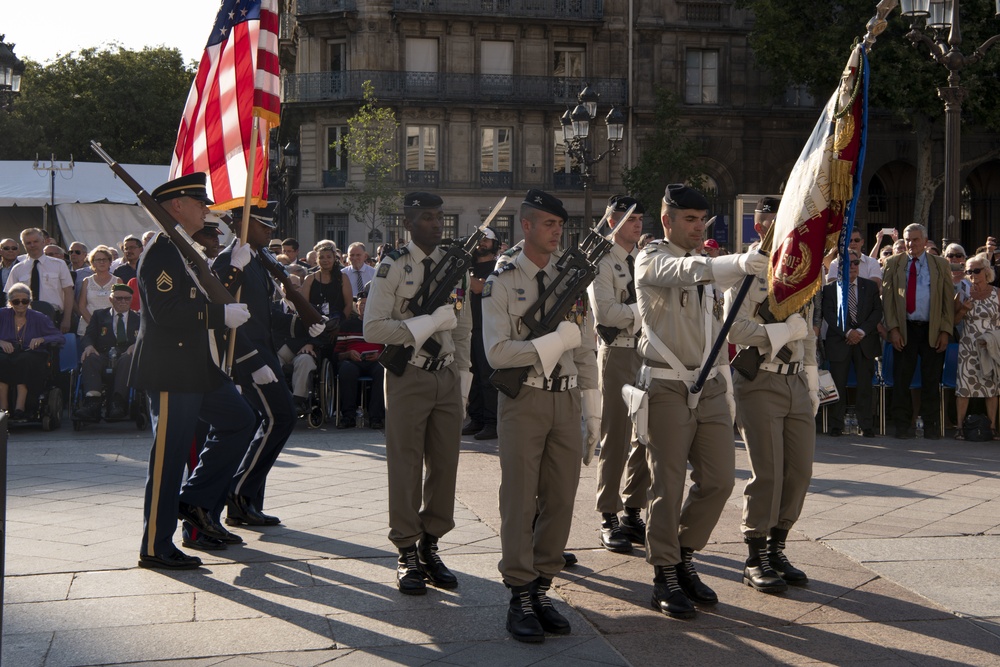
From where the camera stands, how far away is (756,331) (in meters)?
6.67

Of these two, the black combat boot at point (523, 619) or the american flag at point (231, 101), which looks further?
the american flag at point (231, 101)

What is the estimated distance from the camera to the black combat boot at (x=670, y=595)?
6.02 m

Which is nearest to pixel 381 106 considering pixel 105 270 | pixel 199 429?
pixel 105 270

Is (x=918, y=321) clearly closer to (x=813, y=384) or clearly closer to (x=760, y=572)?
(x=813, y=384)

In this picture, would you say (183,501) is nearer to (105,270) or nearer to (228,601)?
(228,601)

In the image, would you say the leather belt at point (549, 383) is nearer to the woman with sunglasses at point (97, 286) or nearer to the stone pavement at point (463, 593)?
the stone pavement at point (463, 593)

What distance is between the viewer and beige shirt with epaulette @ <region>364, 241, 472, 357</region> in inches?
264

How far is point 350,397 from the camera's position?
1397 cm

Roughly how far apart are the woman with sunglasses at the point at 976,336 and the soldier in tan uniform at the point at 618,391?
6528mm

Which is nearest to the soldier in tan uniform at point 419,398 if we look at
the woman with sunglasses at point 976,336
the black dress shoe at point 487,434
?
the black dress shoe at point 487,434

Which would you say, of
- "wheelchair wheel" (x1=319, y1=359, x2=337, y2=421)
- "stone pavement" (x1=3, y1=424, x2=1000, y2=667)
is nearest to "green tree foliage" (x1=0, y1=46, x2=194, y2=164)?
"wheelchair wheel" (x1=319, y1=359, x2=337, y2=421)

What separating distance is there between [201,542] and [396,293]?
2.08 m

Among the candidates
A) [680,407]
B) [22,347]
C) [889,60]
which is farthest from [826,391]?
[889,60]

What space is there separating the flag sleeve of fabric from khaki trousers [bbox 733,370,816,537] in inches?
16.4
